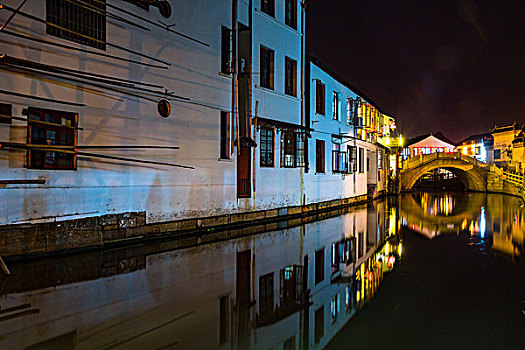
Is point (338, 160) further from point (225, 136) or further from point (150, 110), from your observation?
point (150, 110)

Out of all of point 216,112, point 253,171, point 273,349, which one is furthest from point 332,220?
point 273,349

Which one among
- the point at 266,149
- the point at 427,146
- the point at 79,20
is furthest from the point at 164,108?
the point at 427,146

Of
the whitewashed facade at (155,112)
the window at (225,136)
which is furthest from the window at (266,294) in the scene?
the window at (225,136)

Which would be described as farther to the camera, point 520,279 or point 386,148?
point 386,148

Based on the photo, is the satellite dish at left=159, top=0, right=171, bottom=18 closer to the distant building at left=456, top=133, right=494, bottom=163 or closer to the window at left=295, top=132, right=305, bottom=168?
the window at left=295, top=132, right=305, bottom=168

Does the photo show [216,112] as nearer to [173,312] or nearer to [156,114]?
[156,114]

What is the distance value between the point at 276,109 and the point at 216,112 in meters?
3.92

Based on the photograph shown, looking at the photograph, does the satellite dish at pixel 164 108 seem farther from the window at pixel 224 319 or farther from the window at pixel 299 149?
the window at pixel 299 149

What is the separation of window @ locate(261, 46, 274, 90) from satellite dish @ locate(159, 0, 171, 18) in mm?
5130

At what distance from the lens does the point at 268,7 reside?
16.8 metres

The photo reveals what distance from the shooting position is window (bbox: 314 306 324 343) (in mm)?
4949

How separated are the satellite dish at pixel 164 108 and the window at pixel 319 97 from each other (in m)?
10.9

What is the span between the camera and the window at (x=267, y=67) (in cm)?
1648

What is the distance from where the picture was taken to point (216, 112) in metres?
13.9
